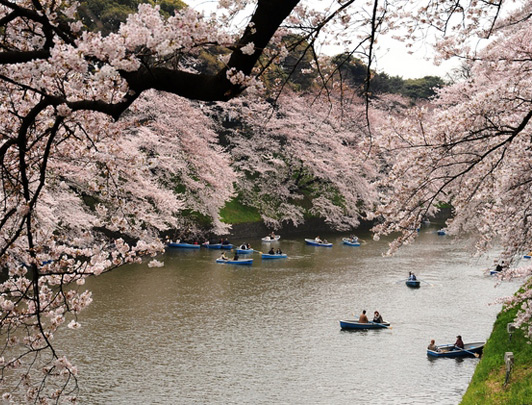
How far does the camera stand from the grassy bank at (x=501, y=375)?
9937mm

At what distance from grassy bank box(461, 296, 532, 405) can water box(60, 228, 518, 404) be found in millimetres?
1197

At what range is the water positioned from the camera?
13.0 m

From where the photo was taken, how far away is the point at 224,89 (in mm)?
3463

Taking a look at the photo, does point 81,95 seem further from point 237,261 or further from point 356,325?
point 237,261

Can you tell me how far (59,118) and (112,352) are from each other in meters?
12.1

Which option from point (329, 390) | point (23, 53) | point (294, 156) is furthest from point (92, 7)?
point (23, 53)

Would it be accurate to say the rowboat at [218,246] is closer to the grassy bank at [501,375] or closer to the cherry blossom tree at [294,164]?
the cherry blossom tree at [294,164]

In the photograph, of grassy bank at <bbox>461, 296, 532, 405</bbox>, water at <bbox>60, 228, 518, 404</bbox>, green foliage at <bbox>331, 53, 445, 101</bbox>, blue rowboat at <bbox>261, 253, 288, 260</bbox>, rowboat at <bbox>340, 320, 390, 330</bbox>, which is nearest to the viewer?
grassy bank at <bbox>461, 296, 532, 405</bbox>

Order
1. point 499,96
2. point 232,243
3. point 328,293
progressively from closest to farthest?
point 499,96 < point 328,293 < point 232,243

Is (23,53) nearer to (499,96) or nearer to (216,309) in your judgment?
(499,96)

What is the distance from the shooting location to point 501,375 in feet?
37.9

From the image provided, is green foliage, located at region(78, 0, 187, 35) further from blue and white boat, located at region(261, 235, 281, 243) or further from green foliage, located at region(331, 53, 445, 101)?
green foliage, located at region(331, 53, 445, 101)

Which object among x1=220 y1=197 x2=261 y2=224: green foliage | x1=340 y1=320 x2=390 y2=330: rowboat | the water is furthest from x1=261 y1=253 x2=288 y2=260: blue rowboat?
x1=340 y1=320 x2=390 y2=330: rowboat

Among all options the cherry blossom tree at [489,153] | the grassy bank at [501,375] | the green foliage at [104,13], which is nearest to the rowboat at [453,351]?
the grassy bank at [501,375]
